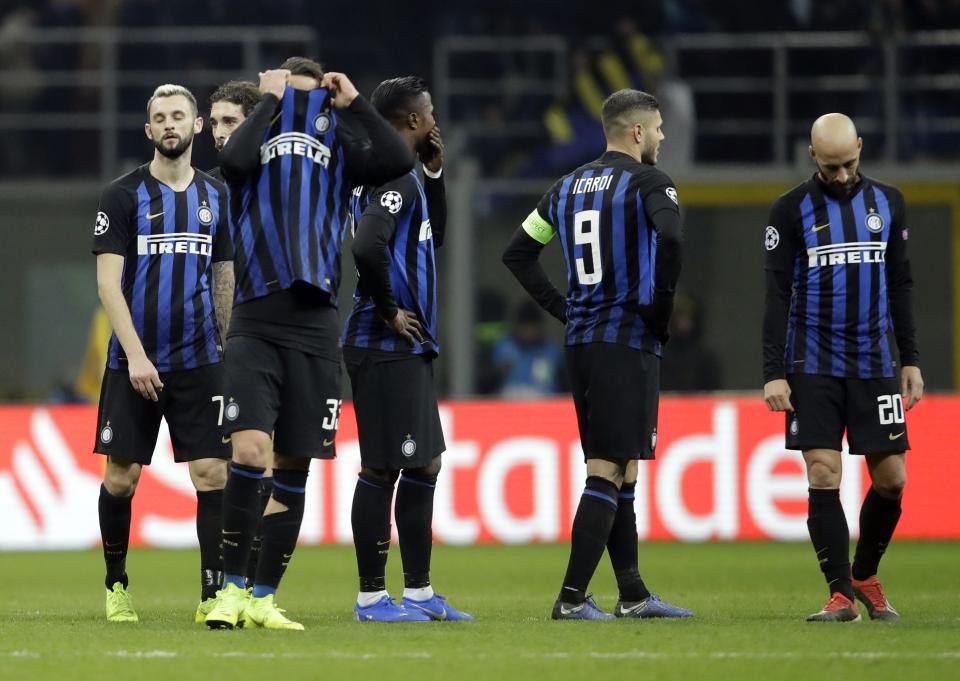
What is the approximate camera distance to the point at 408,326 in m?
6.38

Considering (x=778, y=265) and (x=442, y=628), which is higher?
(x=778, y=265)

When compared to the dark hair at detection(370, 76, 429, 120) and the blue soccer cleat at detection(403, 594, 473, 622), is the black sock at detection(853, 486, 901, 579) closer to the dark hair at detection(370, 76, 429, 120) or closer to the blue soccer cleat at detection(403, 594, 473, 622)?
the blue soccer cleat at detection(403, 594, 473, 622)

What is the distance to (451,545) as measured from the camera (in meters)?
12.2

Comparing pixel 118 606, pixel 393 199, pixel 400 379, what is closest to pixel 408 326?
pixel 400 379

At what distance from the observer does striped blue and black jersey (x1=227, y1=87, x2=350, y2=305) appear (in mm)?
5934

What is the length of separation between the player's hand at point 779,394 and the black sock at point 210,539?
2.13m

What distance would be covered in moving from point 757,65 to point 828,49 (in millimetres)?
738

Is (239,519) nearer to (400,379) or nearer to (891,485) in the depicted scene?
(400,379)

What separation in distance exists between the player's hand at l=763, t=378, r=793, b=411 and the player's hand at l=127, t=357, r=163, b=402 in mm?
2315

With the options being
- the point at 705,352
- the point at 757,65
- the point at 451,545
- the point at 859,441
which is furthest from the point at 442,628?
the point at 757,65

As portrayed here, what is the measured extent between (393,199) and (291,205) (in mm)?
521

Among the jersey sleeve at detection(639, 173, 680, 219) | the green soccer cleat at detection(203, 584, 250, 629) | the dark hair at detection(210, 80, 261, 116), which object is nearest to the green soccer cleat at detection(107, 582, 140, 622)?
the green soccer cleat at detection(203, 584, 250, 629)

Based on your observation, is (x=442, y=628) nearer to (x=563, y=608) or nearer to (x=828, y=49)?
(x=563, y=608)

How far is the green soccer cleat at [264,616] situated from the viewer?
598 centimetres
